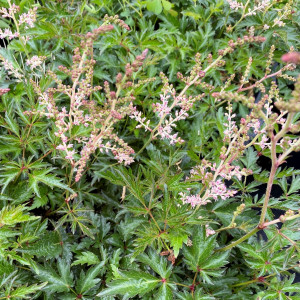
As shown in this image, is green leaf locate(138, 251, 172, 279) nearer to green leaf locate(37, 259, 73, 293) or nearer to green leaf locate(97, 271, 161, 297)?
green leaf locate(97, 271, 161, 297)

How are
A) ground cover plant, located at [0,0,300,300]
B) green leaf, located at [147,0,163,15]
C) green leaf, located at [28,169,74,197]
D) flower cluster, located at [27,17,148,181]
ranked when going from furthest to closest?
green leaf, located at [147,0,163,15]
green leaf, located at [28,169,74,197]
ground cover plant, located at [0,0,300,300]
flower cluster, located at [27,17,148,181]

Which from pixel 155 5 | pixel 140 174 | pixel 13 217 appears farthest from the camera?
pixel 155 5

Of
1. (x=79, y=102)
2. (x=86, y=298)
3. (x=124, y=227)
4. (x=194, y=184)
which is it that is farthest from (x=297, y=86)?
(x=86, y=298)

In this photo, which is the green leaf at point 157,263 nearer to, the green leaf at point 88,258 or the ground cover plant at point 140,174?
the ground cover plant at point 140,174

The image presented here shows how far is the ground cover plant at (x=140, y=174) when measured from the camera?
4.08 ft

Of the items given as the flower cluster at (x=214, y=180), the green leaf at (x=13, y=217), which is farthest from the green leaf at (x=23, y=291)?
the flower cluster at (x=214, y=180)

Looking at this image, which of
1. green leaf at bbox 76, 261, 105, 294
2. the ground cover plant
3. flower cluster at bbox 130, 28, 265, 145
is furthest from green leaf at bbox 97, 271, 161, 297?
flower cluster at bbox 130, 28, 265, 145

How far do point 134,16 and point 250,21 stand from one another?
76cm

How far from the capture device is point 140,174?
1.62 m

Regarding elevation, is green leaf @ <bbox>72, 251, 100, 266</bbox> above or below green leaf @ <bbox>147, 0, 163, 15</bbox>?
below

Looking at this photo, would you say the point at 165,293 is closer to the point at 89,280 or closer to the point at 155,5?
the point at 89,280

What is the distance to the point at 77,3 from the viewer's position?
2227 millimetres

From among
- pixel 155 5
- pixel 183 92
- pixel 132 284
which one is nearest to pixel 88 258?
pixel 132 284

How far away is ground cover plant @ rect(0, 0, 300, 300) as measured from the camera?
1242 mm
